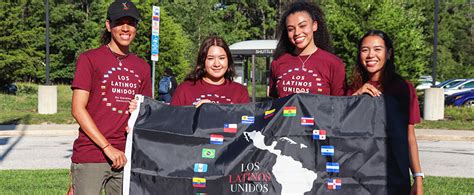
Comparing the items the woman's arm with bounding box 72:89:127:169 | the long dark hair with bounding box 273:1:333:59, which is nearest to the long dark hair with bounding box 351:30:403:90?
the long dark hair with bounding box 273:1:333:59

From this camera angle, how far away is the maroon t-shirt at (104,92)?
3523 millimetres

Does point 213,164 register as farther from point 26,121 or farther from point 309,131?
point 26,121

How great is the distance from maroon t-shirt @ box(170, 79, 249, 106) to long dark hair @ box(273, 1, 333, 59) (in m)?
0.47

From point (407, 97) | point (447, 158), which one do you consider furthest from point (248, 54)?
point (407, 97)

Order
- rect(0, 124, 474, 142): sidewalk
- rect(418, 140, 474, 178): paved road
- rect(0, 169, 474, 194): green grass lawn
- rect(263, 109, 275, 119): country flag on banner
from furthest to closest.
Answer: rect(0, 124, 474, 142): sidewalk
rect(418, 140, 474, 178): paved road
rect(0, 169, 474, 194): green grass lawn
rect(263, 109, 275, 119): country flag on banner

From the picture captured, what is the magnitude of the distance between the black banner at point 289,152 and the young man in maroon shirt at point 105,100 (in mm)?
178

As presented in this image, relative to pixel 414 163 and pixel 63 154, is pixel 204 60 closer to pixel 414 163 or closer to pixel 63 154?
pixel 414 163

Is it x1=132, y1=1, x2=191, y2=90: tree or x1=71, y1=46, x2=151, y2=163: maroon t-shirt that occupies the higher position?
x1=132, y1=1, x2=191, y2=90: tree

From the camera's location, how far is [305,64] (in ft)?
12.8

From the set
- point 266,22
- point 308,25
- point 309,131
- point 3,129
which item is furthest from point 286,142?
point 266,22

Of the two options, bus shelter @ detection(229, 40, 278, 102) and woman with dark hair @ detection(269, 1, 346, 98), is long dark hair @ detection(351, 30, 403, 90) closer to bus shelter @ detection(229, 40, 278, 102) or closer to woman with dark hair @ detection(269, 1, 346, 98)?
woman with dark hair @ detection(269, 1, 346, 98)

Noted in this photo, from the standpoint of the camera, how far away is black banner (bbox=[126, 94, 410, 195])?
3664 mm

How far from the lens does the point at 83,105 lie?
11.5 feet

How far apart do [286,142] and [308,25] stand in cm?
92
